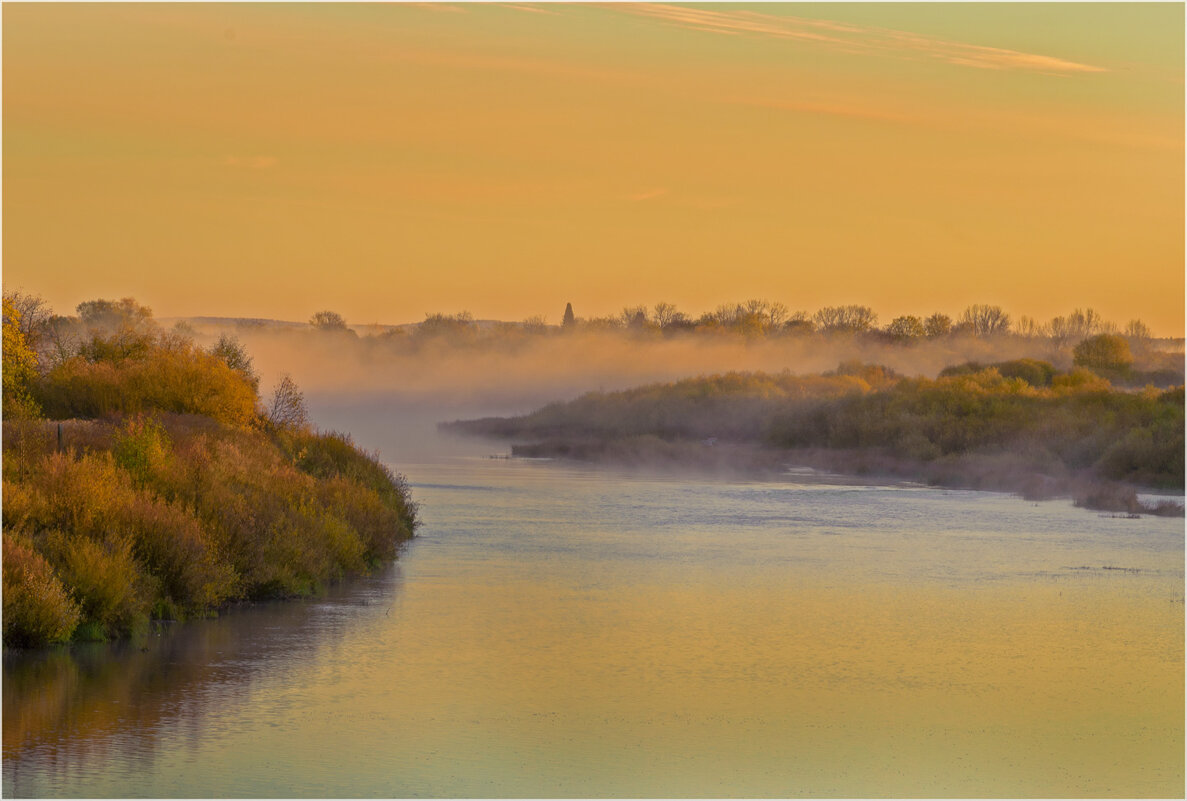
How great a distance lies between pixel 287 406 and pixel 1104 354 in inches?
3139

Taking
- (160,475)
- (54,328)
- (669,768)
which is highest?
(54,328)

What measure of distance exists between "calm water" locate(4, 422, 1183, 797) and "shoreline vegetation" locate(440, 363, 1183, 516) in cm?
1818

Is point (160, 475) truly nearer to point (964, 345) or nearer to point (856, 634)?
point (856, 634)

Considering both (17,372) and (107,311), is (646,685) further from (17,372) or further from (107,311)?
(107,311)

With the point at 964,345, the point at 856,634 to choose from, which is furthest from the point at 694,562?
the point at 964,345

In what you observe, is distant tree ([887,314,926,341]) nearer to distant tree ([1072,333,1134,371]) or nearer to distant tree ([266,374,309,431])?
distant tree ([1072,333,1134,371])

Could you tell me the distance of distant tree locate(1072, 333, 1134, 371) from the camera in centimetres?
10112

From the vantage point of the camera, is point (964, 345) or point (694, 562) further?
point (964, 345)

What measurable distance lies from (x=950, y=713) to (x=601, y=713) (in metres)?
3.55

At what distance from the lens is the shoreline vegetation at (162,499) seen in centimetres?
1661

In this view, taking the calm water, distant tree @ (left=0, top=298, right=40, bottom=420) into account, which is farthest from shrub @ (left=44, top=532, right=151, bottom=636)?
distant tree @ (left=0, top=298, right=40, bottom=420)

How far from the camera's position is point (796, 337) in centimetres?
14700

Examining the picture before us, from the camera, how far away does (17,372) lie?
30234mm

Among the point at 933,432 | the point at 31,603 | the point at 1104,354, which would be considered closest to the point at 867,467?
the point at 933,432
